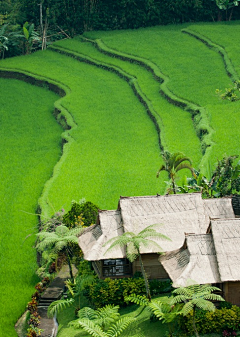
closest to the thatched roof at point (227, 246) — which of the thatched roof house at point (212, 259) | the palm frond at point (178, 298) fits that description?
the thatched roof house at point (212, 259)

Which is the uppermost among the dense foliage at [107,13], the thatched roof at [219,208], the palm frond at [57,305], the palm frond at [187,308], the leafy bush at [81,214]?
the dense foliage at [107,13]

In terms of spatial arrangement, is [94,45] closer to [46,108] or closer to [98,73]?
[98,73]

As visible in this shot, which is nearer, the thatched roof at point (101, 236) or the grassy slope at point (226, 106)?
the thatched roof at point (101, 236)

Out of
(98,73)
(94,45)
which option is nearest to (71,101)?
(98,73)

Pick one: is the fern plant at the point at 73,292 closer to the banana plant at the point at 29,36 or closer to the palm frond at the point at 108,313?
the palm frond at the point at 108,313

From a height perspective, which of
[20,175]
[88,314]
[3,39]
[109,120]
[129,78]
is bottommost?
[88,314]

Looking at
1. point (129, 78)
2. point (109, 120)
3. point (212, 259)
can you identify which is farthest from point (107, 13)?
point (212, 259)

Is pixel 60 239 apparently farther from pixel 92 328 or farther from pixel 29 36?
pixel 29 36
